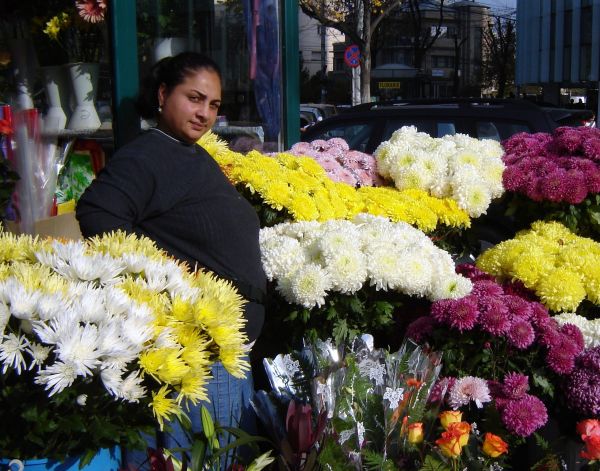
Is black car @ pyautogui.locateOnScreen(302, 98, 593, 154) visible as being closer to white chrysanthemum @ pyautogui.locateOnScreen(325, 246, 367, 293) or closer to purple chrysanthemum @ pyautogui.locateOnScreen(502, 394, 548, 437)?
white chrysanthemum @ pyautogui.locateOnScreen(325, 246, 367, 293)

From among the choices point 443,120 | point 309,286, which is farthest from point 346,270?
point 443,120

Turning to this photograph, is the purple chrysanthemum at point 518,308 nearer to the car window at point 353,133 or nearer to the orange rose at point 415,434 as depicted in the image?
the orange rose at point 415,434

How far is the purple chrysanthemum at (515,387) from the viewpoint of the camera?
8.03 ft

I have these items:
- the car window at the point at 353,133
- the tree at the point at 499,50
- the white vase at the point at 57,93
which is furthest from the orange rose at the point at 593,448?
the tree at the point at 499,50

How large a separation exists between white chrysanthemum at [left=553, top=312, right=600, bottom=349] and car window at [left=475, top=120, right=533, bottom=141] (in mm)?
3772

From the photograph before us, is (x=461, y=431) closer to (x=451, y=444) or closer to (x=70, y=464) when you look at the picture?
(x=451, y=444)

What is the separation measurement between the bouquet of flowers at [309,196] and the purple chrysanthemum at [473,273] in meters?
0.26

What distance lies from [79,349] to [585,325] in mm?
2219

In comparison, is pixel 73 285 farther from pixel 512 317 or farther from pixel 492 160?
pixel 492 160

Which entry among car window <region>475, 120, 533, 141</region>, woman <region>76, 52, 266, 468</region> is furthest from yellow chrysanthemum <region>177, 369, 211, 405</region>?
car window <region>475, 120, 533, 141</region>

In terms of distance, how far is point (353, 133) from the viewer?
754 centimetres

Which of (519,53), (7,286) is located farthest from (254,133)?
(519,53)

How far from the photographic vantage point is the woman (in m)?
2.31

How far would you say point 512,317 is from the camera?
9.09 feet
